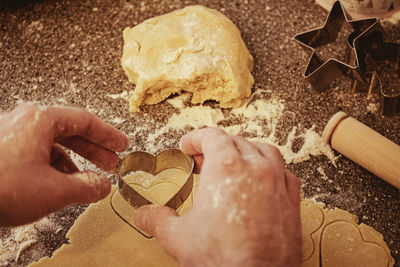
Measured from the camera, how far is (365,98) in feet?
6.01

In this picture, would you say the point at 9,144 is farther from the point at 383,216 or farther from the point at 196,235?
the point at 383,216

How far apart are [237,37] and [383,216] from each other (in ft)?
3.37

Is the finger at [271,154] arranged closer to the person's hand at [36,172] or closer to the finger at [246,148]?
the finger at [246,148]

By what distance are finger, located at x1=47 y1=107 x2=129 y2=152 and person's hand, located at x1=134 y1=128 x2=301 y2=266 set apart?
366 millimetres

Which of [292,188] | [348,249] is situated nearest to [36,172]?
[292,188]

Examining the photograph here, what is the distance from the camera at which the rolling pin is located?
1.50 m

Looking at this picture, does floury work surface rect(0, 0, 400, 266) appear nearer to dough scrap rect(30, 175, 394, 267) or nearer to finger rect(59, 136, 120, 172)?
dough scrap rect(30, 175, 394, 267)

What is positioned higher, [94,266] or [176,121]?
[176,121]

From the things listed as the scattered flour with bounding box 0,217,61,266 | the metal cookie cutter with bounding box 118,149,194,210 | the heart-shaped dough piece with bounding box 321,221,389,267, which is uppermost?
the metal cookie cutter with bounding box 118,149,194,210

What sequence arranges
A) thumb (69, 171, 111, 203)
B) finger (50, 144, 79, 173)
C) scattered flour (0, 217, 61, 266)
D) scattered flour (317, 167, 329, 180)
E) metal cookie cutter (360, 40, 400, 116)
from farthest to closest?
1. metal cookie cutter (360, 40, 400, 116)
2. scattered flour (317, 167, 329, 180)
3. scattered flour (0, 217, 61, 266)
4. finger (50, 144, 79, 173)
5. thumb (69, 171, 111, 203)

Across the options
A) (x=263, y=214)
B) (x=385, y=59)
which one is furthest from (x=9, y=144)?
(x=385, y=59)

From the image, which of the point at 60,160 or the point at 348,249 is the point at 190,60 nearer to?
the point at 60,160

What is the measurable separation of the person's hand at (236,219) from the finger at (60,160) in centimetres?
45

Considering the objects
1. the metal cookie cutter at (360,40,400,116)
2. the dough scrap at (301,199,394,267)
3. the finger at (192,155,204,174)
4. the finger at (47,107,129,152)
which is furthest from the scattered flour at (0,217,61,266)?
the metal cookie cutter at (360,40,400,116)
